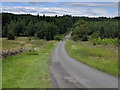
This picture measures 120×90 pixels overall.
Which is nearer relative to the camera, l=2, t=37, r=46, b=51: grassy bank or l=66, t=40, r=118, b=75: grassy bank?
l=66, t=40, r=118, b=75: grassy bank

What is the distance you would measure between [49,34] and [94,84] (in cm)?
8069

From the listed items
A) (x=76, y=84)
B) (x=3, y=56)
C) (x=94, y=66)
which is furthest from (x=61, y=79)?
(x=3, y=56)

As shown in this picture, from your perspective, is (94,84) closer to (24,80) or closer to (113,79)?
(113,79)

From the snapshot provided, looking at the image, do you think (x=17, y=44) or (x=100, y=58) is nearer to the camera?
(x=100, y=58)

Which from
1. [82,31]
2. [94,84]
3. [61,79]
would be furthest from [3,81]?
[82,31]

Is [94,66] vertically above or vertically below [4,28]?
below

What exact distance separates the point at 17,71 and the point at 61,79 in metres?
4.72

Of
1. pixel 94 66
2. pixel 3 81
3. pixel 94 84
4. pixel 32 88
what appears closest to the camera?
pixel 32 88

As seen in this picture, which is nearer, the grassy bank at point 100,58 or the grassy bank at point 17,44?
the grassy bank at point 100,58

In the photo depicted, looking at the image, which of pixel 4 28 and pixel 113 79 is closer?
pixel 113 79

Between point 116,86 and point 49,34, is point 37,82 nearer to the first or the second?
point 116,86

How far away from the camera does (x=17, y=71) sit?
16.7 m

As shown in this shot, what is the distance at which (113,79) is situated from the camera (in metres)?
13.8

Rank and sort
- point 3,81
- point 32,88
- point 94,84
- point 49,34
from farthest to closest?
1. point 49,34
2. point 3,81
3. point 94,84
4. point 32,88
